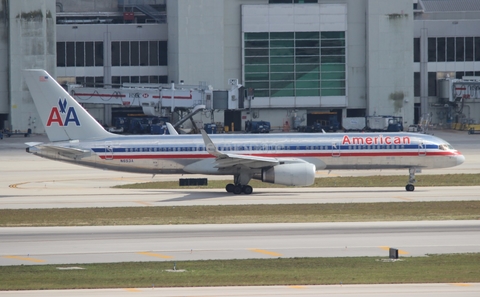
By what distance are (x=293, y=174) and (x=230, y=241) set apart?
1666cm

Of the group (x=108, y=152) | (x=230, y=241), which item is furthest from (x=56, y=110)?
(x=230, y=241)

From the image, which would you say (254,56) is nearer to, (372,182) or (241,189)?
(372,182)

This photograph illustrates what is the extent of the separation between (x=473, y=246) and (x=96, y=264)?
14.6 metres

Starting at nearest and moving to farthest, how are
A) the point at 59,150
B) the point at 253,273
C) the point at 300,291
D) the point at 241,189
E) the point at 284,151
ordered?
the point at 300,291 < the point at 253,273 < the point at 59,150 < the point at 241,189 < the point at 284,151

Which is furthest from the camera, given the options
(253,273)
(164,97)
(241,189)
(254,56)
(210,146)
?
(254,56)

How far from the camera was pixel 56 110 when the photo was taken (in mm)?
52750

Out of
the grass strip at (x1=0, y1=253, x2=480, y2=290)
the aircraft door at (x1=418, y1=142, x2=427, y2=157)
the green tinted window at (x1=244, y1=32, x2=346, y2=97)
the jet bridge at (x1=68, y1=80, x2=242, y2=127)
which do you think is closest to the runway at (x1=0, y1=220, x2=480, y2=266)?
the grass strip at (x1=0, y1=253, x2=480, y2=290)

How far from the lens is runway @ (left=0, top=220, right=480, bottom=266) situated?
31.3 m

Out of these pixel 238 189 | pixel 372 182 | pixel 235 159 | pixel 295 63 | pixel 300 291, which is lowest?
pixel 300 291

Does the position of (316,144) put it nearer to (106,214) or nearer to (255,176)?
(255,176)

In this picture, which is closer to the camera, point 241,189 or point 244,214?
point 244,214

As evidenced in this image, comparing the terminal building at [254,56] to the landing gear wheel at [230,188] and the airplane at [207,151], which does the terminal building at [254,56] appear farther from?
the landing gear wheel at [230,188]

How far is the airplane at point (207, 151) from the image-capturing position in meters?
52.7

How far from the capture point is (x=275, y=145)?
53.2 metres
